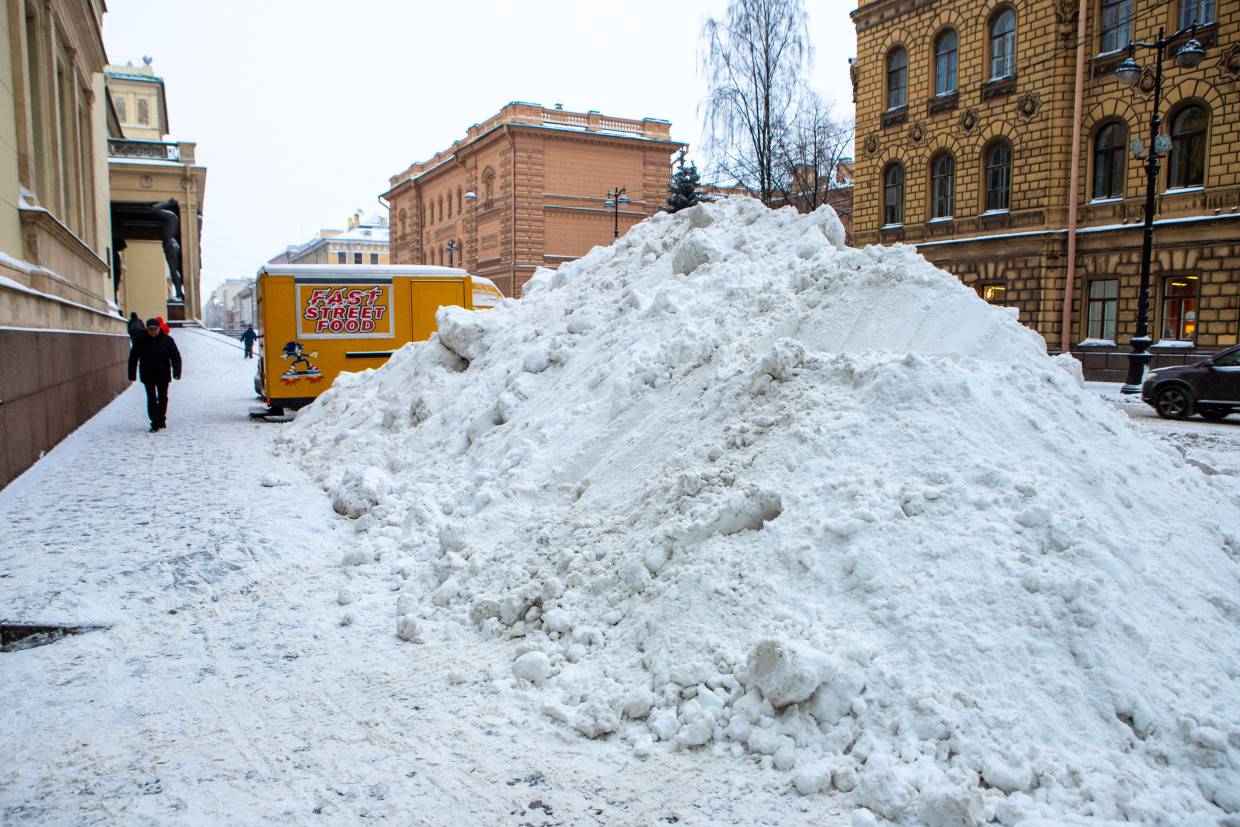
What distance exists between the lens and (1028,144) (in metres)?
23.7

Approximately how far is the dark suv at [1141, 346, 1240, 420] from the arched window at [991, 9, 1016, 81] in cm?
1474

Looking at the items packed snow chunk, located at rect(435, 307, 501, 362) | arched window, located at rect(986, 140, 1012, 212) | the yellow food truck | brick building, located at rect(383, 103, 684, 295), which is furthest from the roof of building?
packed snow chunk, located at rect(435, 307, 501, 362)

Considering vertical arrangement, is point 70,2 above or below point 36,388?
above

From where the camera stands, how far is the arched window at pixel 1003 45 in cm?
2456

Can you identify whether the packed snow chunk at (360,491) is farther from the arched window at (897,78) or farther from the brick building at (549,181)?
the brick building at (549,181)

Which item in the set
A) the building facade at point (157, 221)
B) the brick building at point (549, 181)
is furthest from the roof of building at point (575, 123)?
the building facade at point (157, 221)

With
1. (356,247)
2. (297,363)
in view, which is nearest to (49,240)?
(297,363)

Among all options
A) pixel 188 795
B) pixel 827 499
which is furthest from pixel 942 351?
pixel 188 795

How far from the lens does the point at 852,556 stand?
3.47 meters

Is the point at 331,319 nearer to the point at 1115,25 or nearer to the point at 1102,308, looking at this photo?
the point at 1102,308

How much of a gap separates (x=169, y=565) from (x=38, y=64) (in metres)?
10.8

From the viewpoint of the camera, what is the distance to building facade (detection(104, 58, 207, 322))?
37312 mm

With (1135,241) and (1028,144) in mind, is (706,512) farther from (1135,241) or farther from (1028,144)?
(1028,144)

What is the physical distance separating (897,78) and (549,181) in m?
21.0
